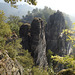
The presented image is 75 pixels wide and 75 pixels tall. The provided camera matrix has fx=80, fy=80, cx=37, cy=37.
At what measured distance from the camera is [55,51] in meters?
47.9

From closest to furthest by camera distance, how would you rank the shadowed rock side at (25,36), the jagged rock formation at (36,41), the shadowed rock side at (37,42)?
the shadowed rock side at (37,42)
the jagged rock formation at (36,41)
the shadowed rock side at (25,36)

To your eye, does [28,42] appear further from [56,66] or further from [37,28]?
[56,66]

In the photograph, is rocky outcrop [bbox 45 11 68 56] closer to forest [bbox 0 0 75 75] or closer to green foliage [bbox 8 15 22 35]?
forest [bbox 0 0 75 75]

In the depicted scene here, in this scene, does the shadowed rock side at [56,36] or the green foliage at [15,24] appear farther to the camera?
the shadowed rock side at [56,36]

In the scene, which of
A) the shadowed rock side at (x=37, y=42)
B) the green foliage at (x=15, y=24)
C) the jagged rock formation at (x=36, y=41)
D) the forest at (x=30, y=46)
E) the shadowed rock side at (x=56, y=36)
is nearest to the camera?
the forest at (x=30, y=46)

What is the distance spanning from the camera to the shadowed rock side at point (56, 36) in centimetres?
4616

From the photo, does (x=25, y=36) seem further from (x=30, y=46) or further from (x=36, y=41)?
(x=36, y=41)

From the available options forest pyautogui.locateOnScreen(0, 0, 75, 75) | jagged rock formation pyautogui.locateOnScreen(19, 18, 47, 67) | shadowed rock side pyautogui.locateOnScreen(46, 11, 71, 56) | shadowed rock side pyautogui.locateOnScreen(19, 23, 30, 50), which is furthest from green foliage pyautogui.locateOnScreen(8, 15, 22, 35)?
shadowed rock side pyautogui.locateOnScreen(46, 11, 71, 56)

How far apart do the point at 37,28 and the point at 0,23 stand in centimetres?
1544

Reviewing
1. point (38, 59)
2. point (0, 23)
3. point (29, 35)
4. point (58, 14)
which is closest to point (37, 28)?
point (29, 35)

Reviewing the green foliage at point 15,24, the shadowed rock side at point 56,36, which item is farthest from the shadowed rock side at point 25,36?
the shadowed rock side at point 56,36

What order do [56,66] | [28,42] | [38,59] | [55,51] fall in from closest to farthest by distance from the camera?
1. [38,59]
2. [28,42]
3. [56,66]
4. [55,51]

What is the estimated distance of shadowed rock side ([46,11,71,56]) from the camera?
46.2m

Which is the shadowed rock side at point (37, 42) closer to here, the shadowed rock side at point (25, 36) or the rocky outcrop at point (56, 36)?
the shadowed rock side at point (25, 36)
